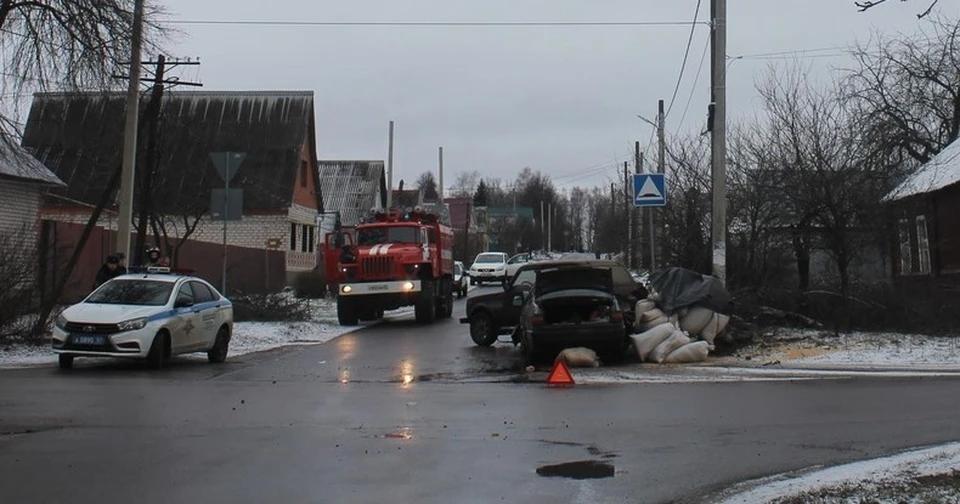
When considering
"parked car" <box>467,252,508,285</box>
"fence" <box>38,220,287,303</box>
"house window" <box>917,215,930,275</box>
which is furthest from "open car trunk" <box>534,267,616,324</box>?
"parked car" <box>467,252,508,285</box>

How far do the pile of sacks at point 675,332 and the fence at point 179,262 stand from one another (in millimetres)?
9216

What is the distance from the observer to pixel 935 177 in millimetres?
25703

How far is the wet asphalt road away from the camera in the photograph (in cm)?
735

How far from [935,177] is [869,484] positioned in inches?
830

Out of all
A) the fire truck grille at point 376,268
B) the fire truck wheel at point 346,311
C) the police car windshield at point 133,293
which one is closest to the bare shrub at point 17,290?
the police car windshield at point 133,293

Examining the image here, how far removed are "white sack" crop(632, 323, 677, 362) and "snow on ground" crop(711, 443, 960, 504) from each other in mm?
8297

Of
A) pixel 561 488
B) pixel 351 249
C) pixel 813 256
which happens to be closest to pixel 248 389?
pixel 561 488

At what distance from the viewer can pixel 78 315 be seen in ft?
50.6

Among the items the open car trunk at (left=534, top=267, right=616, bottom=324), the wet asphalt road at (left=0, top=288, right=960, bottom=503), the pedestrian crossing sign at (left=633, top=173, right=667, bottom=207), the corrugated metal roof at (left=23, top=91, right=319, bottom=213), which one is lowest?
the wet asphalt road at (left=0, top=288, right=960, bottom=503)

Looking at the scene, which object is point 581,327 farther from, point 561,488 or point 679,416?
point 561,488

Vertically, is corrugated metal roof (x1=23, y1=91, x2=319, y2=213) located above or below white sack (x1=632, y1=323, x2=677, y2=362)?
above

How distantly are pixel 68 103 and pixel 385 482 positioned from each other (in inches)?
623

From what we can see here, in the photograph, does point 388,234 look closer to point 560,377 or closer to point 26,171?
point 26,171

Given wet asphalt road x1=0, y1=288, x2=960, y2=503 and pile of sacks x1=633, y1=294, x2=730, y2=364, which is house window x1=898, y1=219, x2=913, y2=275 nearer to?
pile of sacks x1=633, y1=294, x2=730, y2=364
